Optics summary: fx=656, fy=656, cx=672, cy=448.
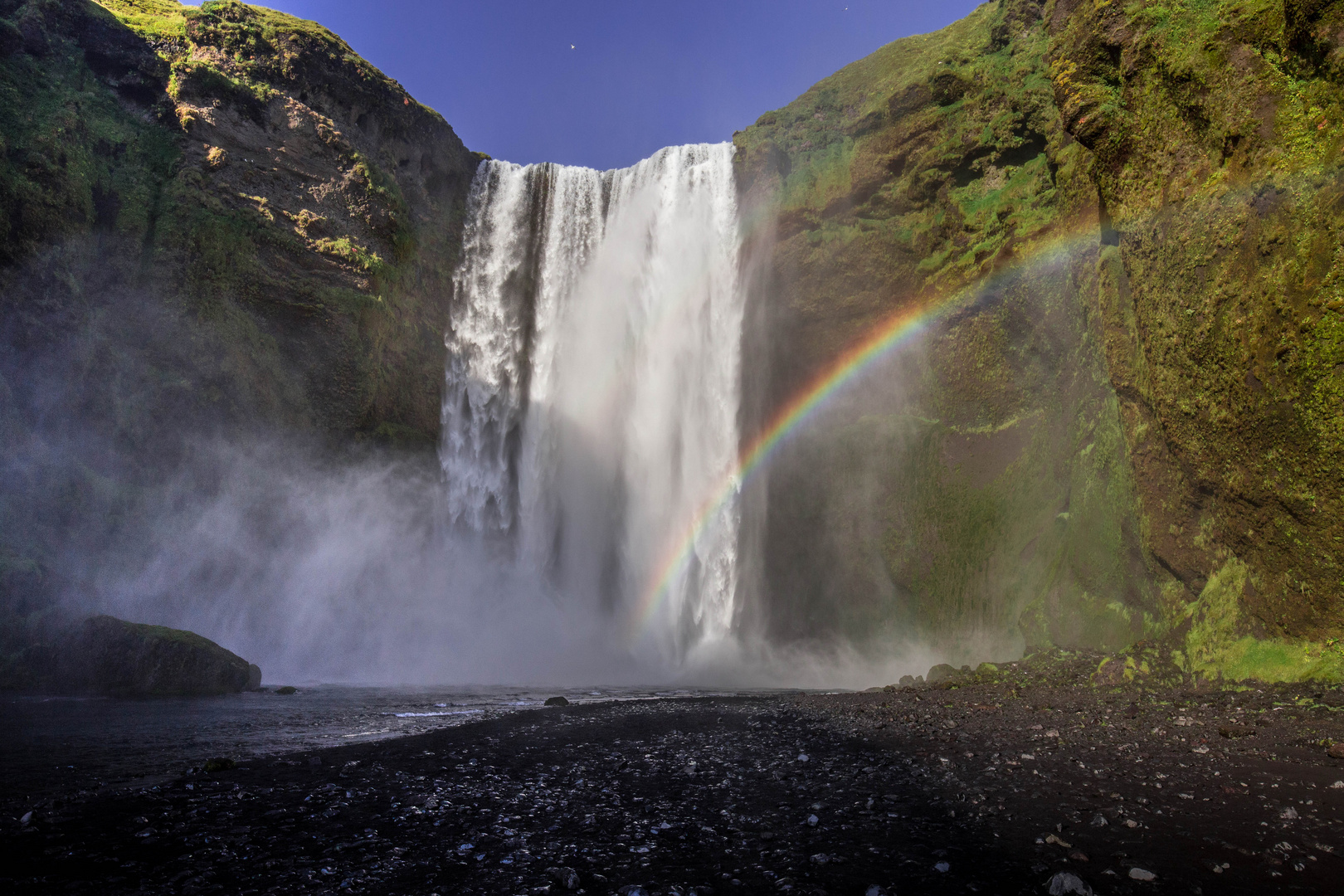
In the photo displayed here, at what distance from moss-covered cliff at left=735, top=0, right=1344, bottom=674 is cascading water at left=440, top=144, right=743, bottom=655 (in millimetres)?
2195

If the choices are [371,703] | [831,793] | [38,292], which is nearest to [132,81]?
[38,292]

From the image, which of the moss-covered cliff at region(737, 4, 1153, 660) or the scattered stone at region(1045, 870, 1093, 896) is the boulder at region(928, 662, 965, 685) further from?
the scattered stone at region(1045, 870, 1093, 896)

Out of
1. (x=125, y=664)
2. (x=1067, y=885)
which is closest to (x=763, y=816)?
(x=1067, y=885)

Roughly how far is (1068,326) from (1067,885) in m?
17.4

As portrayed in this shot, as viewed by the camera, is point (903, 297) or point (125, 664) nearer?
point (125, 664)

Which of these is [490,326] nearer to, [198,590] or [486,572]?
[486,572]

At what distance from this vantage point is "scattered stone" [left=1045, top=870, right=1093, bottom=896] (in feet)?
11.0

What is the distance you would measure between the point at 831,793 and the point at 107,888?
4.89 metres

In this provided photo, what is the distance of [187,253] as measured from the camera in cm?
2322

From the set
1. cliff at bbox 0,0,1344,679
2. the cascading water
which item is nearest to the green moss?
cliff at bbox 0,0,1344,679

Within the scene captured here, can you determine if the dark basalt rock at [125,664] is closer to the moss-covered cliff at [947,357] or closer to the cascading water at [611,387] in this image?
the cascading water at [611,387]

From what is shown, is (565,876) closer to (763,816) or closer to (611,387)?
(763,816)

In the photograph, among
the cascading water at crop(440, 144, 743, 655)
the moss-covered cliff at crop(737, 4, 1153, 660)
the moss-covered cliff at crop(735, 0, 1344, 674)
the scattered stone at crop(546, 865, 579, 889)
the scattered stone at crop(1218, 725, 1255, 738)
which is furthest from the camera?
the cascading water at crop(440, 144, 743, 655)

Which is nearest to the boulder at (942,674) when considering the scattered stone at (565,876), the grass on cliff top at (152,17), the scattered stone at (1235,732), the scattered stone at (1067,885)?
the scattered stone at (1235,732)
